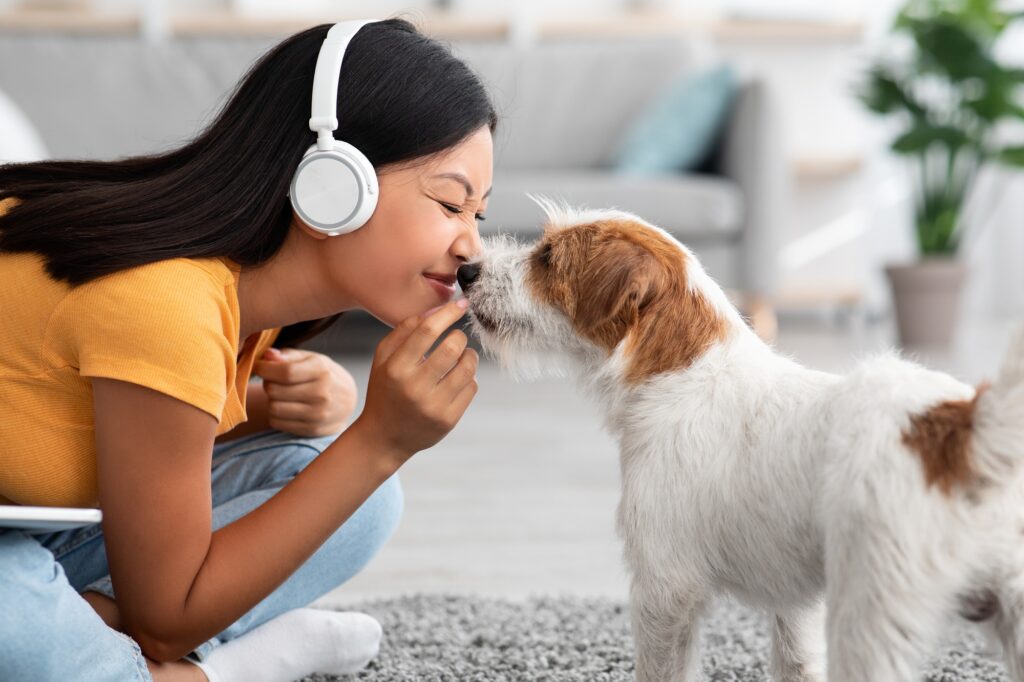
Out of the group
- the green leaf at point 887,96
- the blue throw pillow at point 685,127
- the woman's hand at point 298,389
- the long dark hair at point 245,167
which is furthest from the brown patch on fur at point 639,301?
the green leaf at point 887,96

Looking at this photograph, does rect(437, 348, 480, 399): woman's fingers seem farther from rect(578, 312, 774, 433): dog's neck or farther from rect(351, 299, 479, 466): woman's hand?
rect(578, 312, 774, 433): dog's neck

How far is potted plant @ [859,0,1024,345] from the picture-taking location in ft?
14.9

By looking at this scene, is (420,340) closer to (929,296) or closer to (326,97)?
(326,97)

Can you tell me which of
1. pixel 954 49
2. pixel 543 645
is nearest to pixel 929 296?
pixel 954 49

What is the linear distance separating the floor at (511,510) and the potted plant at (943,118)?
2.95ft

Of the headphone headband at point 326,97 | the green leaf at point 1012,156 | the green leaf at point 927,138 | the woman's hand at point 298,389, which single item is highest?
the headphone headband at point 326,97

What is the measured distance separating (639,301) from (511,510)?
1.15 metres

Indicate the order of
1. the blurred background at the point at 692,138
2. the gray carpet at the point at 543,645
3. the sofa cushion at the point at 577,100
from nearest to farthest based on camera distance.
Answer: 1. the gray carpet at the point at 543,645
2. the blurred background at the point at 692,138
3. the sofa cushion at the point at 577,100

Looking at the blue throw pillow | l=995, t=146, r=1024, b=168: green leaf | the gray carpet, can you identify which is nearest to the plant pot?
l=995, t=146, r=1024, b=168: green leaf

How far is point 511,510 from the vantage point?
2309 millimetres

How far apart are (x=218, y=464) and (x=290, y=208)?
44 cm

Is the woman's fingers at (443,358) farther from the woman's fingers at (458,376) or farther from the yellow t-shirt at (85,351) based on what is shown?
the yellow t-shirt at (85,351)

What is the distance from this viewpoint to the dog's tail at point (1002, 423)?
924 millimetres

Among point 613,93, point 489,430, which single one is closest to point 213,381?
point 489,430
